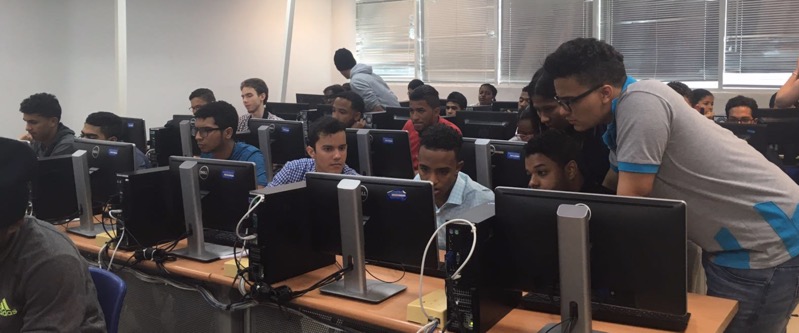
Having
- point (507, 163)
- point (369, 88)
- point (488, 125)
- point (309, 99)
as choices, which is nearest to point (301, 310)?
point (507, 163)

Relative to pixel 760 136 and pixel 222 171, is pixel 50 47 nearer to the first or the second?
pixel 222 171

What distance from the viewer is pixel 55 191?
3379mm

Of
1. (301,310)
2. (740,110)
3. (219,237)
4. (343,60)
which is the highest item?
(343,60)

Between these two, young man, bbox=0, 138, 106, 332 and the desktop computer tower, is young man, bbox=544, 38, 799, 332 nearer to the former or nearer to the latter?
the desktop computer tower

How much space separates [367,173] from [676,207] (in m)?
2.55

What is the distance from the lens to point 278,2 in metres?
9.81

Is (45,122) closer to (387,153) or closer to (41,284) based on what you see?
(387,153)

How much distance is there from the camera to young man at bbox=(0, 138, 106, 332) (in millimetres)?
1685

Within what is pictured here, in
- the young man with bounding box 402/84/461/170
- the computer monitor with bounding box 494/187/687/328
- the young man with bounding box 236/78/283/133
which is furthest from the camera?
the young man with bounding box 236/78/283/133

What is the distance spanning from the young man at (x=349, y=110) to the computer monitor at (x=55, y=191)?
7.22 ft

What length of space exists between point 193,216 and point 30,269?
105cm

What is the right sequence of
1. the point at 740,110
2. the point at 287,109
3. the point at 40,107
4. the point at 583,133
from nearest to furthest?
the point at 583,133 < the point at 40,107 < the point at 740,110 < the point at 287,109

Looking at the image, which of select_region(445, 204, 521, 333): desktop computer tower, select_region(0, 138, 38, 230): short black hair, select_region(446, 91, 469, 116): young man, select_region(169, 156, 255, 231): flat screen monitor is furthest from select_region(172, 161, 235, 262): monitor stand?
select_region(446, 91, 469, 116): young man

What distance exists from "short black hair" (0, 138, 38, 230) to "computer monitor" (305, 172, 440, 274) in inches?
37.1
